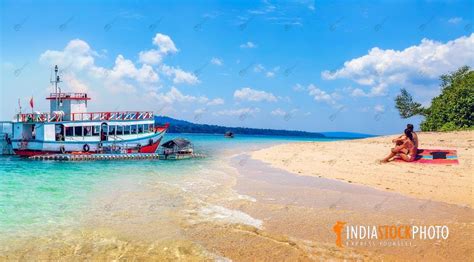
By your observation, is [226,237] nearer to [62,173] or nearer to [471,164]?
[471,164]

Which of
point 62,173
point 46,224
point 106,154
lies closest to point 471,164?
point 46,224

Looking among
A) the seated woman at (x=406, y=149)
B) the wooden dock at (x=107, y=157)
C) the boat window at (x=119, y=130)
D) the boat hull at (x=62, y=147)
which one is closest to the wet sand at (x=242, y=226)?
the seated woman at (x=406, y=149)

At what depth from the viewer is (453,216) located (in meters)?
10.6

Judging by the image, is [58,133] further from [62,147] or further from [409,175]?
[409,175]

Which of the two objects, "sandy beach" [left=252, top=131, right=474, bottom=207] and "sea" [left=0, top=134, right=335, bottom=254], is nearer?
"sea" [left=0, top=134, right=335, bottom=254]

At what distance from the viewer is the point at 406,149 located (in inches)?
834

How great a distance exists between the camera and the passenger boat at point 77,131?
3844 cm

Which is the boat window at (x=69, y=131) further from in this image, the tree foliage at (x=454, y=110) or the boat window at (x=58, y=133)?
the tree foliage at (x=454, y=110)

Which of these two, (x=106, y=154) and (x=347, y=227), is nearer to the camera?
(x=347, y=227)

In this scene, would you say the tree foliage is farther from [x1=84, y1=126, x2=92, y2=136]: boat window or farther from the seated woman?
[x1=84, y1=126, x2=92, y2=136]: boat window

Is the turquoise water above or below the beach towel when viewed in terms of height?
below

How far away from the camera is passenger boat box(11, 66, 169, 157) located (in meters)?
38.4

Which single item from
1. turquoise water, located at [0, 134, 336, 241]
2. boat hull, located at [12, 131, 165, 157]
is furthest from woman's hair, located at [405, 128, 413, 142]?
boat hull, located at [12, 131, 165, 157]

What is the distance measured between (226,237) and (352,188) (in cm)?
836
